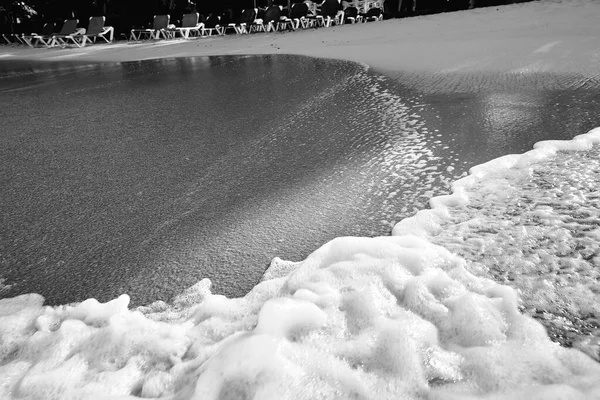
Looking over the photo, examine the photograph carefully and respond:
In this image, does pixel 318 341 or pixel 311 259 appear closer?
pixel 318 341

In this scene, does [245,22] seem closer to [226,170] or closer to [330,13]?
[330,13]

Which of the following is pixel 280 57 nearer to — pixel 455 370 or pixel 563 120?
pixel 563 120

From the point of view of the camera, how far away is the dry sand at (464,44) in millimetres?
5641

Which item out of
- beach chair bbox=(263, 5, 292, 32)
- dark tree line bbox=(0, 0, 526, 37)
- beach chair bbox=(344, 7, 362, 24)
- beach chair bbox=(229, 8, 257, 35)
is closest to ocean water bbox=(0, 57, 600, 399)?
beach chair bbox=(263, 5, 292, 32)

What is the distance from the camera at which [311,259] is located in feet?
6.08

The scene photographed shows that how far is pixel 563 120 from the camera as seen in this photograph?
11.1 feet

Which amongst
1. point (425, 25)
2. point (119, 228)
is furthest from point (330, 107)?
point (425, 25)

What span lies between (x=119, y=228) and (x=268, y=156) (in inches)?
46.3

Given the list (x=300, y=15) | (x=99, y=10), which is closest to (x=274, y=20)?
(x=300, y=15)

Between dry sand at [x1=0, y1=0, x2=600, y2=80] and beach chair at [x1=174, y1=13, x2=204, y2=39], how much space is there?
319 cm

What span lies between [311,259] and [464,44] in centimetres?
656

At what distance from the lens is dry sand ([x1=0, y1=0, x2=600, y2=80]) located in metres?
5.64

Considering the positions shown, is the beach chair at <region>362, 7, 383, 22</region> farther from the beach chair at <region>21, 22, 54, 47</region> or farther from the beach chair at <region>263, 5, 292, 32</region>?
the beach chair at <region>21, 22, 54, 47</region>

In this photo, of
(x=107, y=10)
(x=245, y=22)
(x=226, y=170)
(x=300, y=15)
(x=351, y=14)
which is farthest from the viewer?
(x=107, y=10)
